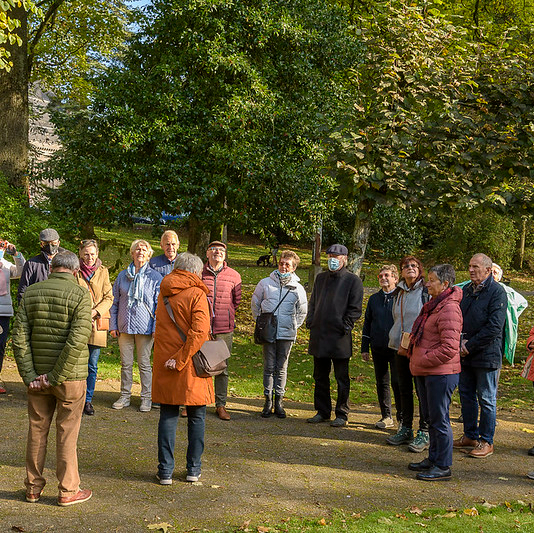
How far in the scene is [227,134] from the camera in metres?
13.0

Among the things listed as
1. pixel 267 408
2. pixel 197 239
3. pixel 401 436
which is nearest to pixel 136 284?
pixel 267 408

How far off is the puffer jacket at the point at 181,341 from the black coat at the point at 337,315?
2496 millimetres

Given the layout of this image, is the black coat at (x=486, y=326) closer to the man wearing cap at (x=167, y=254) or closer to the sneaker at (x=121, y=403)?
the man wearing cap at (x=167, y=254)

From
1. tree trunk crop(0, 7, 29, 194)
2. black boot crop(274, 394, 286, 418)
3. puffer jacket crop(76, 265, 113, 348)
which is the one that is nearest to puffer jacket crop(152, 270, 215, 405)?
puffer jacket crop(76, 265, 113, 348)

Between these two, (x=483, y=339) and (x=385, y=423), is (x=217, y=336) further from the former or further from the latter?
(x=483, y=339)

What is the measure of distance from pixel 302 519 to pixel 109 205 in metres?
8.91

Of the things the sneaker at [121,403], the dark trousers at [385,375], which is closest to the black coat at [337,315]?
the dark trousers at [385,375]

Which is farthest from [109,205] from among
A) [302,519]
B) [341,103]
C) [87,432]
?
[302,519]

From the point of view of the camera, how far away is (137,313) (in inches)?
313

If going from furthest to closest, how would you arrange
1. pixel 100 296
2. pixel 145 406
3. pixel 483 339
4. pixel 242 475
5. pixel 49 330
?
pixel 145 406, pixel 100 296, pixel 483 339, pixel 242 475, pixel 49 330

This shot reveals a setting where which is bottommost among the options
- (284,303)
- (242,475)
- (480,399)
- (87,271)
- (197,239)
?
(242,475)

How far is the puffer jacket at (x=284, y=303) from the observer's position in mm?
8086

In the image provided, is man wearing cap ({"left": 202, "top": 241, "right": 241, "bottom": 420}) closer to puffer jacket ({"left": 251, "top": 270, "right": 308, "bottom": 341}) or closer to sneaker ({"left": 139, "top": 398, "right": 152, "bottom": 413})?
puffer jacket ({"left": 251, "top": 270, "right": 308, "bottom": 341})

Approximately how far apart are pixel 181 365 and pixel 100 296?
97.1 inches
